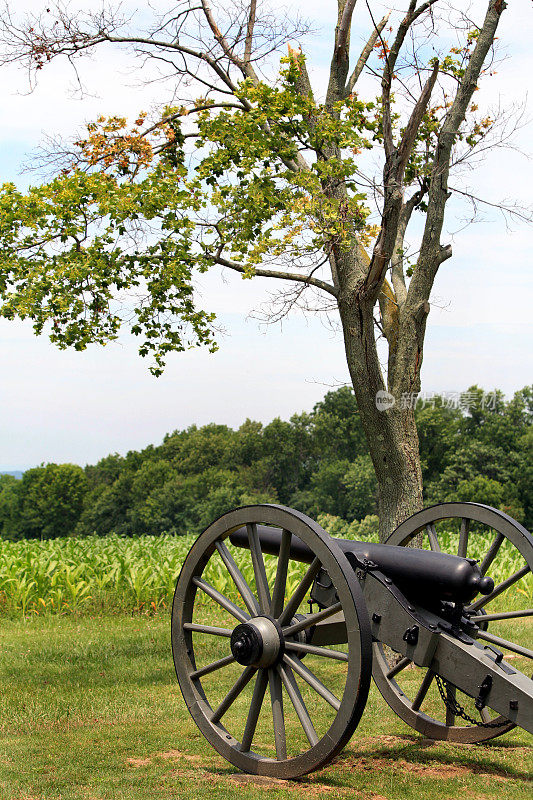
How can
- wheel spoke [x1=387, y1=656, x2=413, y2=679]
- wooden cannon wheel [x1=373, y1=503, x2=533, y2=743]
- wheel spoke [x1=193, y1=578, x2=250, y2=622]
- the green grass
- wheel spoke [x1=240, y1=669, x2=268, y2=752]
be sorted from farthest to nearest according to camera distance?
the green grass < wheel spoke [x1=387, y1=656, x2=413, y2=679] < wooden cannon wheel [x1=373, y1=503, x2=533, y2=743] < wheel spoke [x1=193, y1=578, x2=250, y2=622] < wheel spoke [x1=240, y1=669, x2=268, y2=752]

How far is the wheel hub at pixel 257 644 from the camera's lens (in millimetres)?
4723

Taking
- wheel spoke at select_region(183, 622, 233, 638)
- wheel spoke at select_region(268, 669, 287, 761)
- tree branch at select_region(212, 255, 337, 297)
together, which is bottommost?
wheel spoke at select_region(268, 669, 287, 761)

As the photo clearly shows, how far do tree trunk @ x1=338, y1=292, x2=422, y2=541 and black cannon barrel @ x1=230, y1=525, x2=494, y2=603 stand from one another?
3899 millimetres

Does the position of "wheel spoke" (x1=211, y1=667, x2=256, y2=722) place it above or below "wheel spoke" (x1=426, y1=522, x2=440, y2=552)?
below

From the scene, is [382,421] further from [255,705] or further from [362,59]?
[362,59]

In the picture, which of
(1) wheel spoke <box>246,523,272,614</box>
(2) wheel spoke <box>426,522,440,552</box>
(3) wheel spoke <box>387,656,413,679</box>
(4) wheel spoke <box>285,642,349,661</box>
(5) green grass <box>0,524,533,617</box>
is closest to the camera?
(4) wheel spoke <box>285,642,349,661</box>

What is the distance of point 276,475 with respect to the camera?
5319cm

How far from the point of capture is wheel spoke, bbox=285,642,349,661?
435 cm

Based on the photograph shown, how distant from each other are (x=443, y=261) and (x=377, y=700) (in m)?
4.48

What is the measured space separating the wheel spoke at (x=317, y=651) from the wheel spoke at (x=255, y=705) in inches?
9.7

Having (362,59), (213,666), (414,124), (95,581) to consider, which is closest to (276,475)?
(95,581)

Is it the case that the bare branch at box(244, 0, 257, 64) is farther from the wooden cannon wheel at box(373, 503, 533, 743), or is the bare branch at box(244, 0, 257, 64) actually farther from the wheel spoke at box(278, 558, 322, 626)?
the wheel spoke at box(278, 558, 322, 626)

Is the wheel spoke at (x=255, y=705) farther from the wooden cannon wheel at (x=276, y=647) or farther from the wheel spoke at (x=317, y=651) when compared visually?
the wheel spoke at (x=317, y=651)

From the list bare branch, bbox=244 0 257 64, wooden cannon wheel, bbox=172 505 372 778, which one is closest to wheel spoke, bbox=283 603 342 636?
wooden cannon wheel, bbox=172 505 372 778
